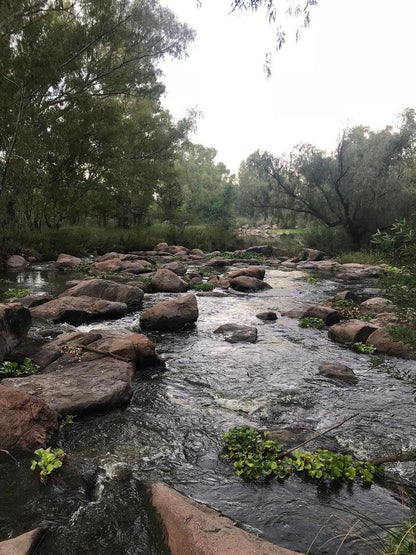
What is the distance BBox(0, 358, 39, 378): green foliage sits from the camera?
5.96m

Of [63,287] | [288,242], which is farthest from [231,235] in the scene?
[63,287]

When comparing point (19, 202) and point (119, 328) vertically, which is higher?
point (19, 202)

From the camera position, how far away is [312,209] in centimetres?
3269

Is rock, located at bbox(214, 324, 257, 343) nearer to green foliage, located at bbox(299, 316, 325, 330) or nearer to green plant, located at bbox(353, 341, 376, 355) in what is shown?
green foliage, located at bbox(299, 316, 325, 330)

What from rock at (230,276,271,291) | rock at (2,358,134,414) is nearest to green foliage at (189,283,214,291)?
rock at (230,276,271,291)

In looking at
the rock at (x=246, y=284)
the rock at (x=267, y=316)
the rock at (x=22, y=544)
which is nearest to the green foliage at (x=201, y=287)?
the rock at (x=246, y=284)

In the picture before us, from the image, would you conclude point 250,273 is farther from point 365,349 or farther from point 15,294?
point 365,349

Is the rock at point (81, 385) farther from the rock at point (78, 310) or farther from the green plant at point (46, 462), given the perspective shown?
the rock at point (78, 310)

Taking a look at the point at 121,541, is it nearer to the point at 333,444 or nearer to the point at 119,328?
the point at 333,444

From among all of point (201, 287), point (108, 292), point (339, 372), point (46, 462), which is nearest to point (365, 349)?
point (339, 372)

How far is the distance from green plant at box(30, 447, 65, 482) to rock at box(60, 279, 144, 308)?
7.87m

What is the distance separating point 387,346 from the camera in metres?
8.02

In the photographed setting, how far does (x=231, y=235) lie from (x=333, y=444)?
107 ft

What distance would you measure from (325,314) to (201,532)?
868 cm
